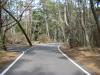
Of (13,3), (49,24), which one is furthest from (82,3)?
(49,24)

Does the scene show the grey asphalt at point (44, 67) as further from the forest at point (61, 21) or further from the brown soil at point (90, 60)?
the forest at point (61, 21)

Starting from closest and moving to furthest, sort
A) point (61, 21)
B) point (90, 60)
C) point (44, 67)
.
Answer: point (44, 67) < point (90, 60) < point (61, 21)

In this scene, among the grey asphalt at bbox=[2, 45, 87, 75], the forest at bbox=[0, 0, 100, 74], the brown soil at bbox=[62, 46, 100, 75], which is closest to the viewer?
the grey asphalt at bbox=[2, 45, 87, 75]

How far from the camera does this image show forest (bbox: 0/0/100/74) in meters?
35.7

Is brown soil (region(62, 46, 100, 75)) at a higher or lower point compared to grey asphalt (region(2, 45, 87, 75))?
lower

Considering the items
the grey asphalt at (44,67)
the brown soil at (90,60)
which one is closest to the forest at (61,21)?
the brown soil at (90,60)

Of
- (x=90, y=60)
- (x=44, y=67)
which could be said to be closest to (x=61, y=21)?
(x=90, y=60)

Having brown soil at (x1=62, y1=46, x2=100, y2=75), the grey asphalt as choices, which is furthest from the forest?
the grey asphalt

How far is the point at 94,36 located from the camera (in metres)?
47.0

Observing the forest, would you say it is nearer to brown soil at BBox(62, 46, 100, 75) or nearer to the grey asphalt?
brown soil at BBox(62, 46, 100, 75)

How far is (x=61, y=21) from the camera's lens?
212 feet

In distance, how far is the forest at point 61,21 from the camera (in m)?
35.7

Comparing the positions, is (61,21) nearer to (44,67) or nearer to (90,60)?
(90,60)

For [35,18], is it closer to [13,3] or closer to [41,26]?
[41,26]
